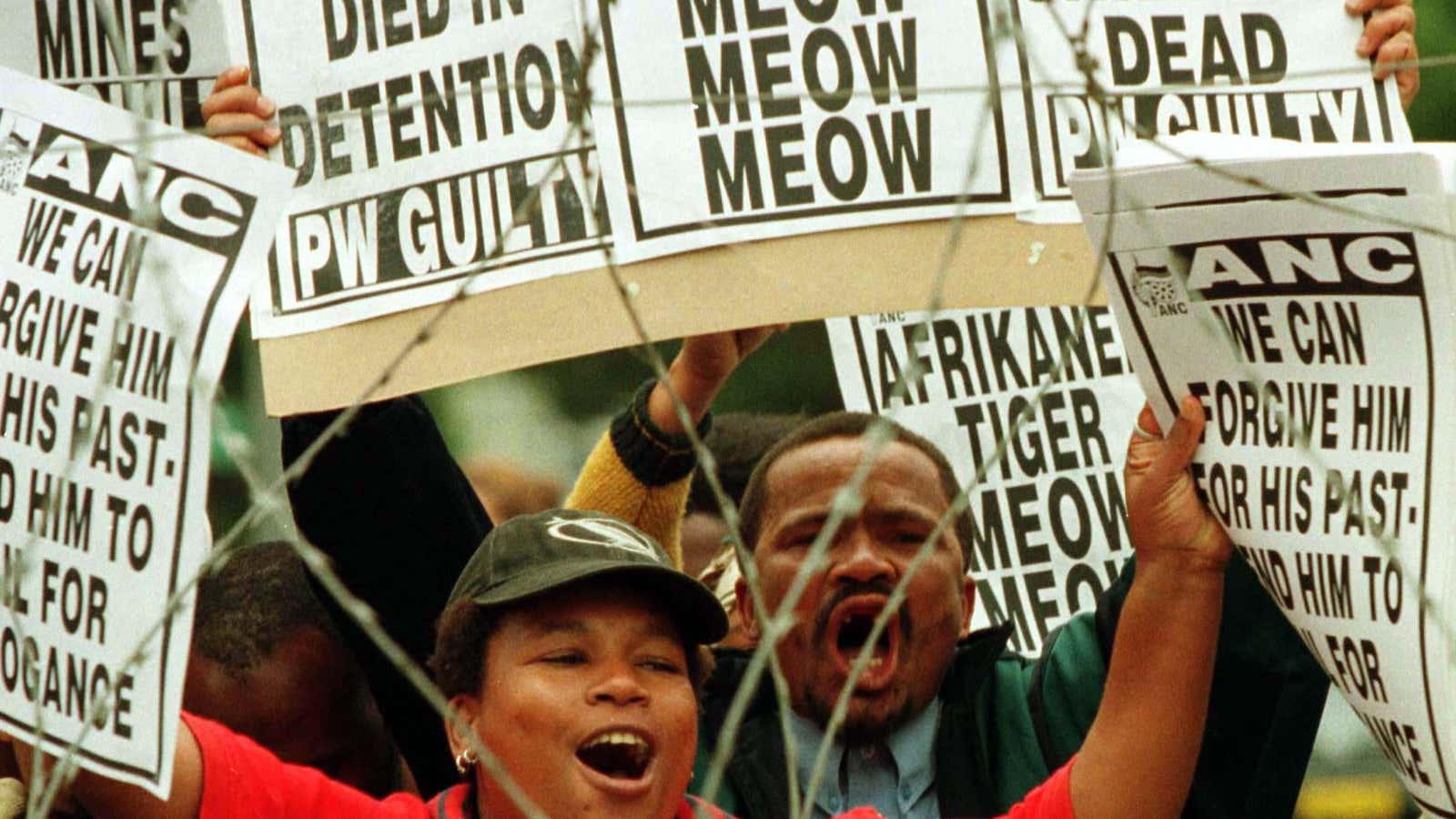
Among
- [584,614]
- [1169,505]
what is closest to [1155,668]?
[1169,505]

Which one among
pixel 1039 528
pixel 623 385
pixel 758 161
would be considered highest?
pixel 758 161

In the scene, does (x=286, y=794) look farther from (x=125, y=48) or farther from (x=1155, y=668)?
(x=125, y=48)

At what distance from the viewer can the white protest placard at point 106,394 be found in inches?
91.2

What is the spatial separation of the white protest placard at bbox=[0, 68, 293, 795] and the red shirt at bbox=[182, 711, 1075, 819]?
186 millimetres

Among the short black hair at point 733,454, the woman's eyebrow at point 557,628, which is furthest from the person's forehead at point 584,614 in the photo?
the short black hair at point 733,454

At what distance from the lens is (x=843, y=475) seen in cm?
326

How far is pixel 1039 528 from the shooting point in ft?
12.5

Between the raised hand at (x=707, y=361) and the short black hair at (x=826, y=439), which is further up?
the raised hand at (x=707, y=361)

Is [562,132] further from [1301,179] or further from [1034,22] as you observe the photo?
[1301,179]

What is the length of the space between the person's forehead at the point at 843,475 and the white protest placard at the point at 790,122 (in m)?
0.42

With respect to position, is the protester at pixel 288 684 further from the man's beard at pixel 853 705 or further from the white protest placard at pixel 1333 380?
the white protest placard at pixel 1333 380

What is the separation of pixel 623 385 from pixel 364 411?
152 inches

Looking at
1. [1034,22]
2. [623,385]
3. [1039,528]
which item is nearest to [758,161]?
[1034,22]

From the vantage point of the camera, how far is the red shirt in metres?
2.51
